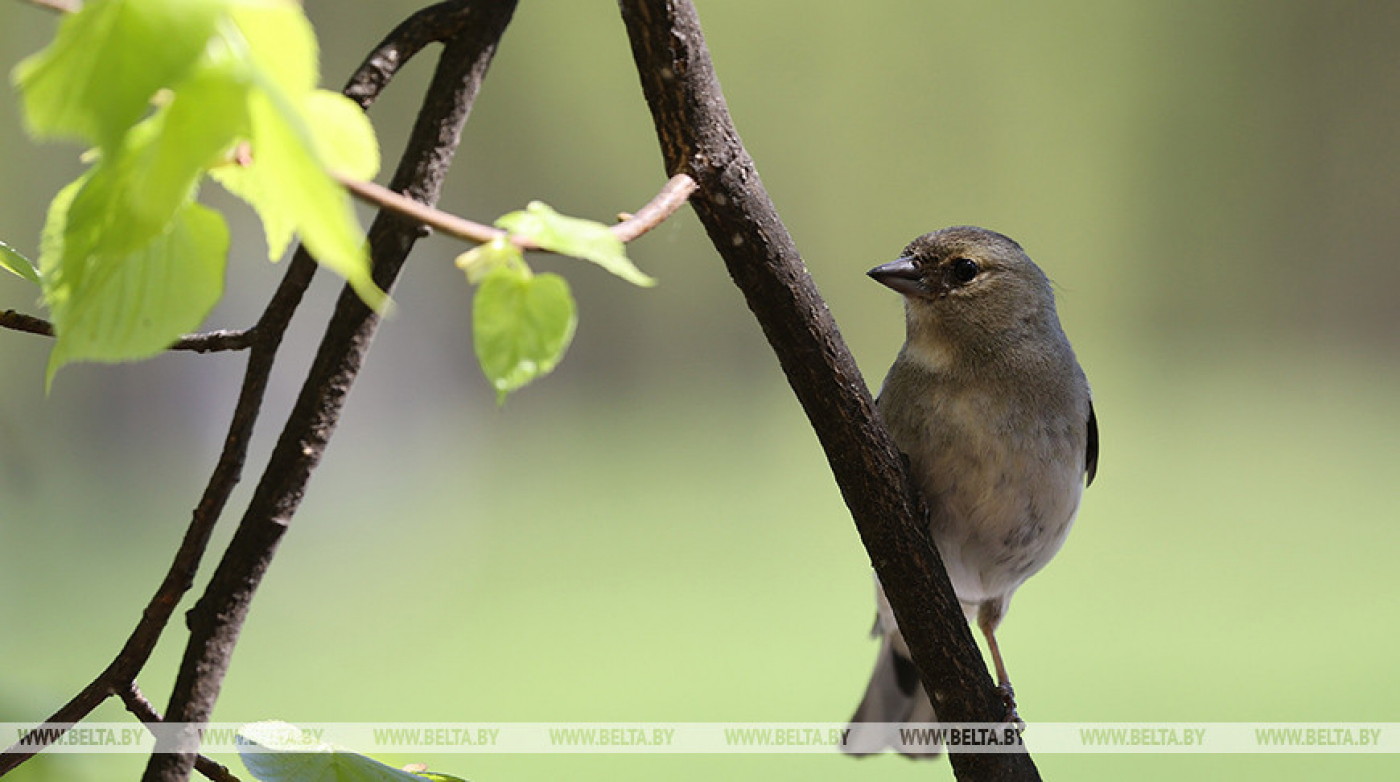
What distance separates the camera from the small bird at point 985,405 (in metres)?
0.69

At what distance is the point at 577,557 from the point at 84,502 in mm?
1130

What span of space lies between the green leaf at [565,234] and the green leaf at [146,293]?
2.2 inches

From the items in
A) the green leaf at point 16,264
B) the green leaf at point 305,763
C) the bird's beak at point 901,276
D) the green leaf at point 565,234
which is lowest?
the green leaf at point 305,763

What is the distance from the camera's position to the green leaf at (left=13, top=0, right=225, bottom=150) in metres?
0.17

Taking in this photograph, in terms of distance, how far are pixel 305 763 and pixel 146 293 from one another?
0.16 meters

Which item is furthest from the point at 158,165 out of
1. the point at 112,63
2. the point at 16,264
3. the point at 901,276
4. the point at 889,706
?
the point at 889,706

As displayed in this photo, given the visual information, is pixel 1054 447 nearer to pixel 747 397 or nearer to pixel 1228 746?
pixel 1228 746

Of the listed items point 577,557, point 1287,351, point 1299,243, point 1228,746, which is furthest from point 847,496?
point 1287,351

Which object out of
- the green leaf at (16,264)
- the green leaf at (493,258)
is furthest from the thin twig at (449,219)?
the green leaf at (16,264)

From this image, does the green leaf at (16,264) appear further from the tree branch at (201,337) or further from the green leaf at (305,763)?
the green leaf at (305,763)

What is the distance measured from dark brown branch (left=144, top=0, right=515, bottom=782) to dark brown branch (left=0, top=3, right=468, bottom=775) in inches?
0.7

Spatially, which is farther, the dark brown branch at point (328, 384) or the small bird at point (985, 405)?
the small bird at point (985, 405)

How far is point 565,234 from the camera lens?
24cm

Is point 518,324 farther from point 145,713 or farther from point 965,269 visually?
point 965,269
